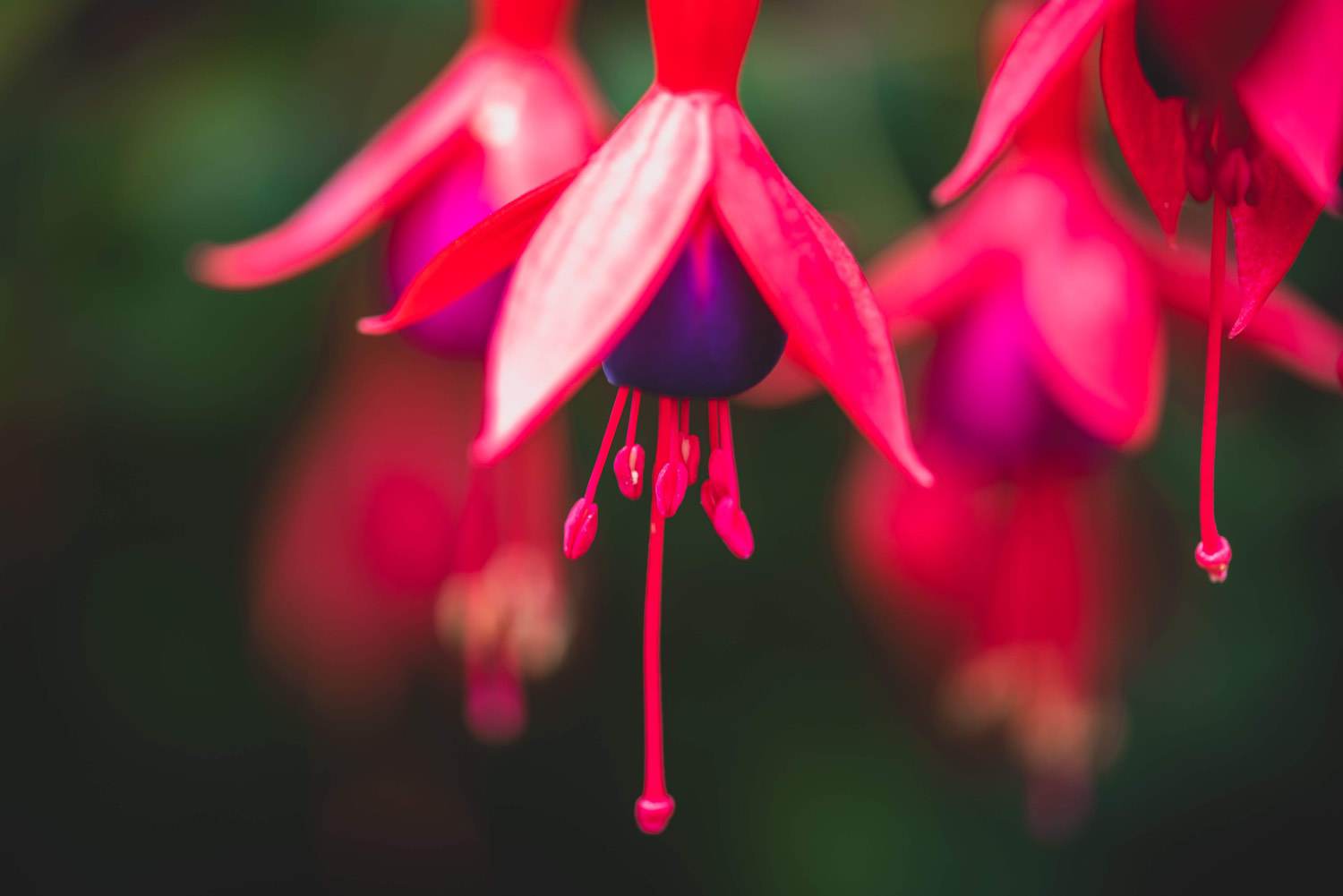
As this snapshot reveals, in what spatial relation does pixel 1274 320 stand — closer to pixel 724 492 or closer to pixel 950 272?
pixel 950 272

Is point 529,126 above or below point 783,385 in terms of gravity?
above

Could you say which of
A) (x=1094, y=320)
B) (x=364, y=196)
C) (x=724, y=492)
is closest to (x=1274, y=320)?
(x=1094, y=320)

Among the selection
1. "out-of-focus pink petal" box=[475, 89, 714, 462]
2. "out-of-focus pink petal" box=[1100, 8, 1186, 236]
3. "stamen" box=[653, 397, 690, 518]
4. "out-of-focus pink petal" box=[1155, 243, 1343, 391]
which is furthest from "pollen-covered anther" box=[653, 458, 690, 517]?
"out-of-focus pink petal" box=[1155, 243, 1343, 391]

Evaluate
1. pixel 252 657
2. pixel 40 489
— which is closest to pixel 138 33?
pixel 40 489

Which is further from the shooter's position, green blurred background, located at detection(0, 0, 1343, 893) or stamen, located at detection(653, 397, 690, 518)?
green blurred background, located at detection(0, 0, 1343, 893)

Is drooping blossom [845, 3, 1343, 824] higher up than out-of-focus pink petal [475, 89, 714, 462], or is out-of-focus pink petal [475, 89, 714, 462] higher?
out-of-focus pink petal [475, 89, 714, 462]

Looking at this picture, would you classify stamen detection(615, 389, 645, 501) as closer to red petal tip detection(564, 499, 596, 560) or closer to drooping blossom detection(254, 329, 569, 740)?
red petal tip detection(564, 499, 596, 560)

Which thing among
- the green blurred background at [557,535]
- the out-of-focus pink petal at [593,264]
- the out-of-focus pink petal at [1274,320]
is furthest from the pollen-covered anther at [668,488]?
the green blurred background at [557,535]
